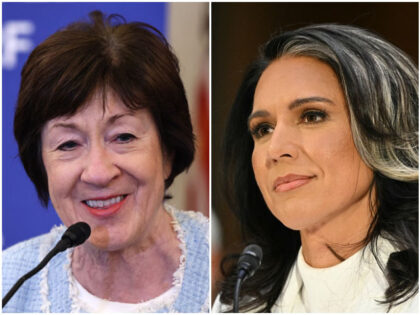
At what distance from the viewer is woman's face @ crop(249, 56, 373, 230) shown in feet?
8.02

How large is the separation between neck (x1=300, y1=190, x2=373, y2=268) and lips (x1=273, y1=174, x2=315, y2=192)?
0.16 metres

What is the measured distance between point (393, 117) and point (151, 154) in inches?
34.1

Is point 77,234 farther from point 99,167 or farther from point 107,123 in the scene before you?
point 107,123

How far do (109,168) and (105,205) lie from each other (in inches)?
5.8

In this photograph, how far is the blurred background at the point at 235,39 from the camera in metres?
2.61

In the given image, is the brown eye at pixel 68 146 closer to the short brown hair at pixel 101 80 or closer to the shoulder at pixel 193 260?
the short brown hair at pixel 101 80

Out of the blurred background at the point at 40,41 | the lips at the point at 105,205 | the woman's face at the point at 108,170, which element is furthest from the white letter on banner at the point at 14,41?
the lips at the point at 105,205

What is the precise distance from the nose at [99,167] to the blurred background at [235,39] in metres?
0.38

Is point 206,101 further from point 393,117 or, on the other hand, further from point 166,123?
point 393,117

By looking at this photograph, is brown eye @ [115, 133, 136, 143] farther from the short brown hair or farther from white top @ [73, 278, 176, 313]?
white top @ [73, 278, 176, 313]

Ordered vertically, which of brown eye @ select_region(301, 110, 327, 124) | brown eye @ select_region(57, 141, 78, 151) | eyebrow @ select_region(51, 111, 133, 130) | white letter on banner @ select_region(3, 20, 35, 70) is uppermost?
white letter on banner @ select_region(3, 20, 35, 70)

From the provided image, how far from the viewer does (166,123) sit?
264cm

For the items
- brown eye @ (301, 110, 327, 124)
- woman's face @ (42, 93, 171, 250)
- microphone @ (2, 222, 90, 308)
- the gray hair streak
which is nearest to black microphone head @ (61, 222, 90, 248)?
microphone @ (2, 222, 90, 308)

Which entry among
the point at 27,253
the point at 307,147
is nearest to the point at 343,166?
the point at 307,147
